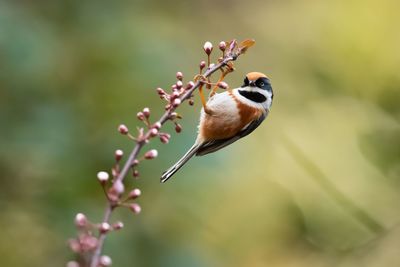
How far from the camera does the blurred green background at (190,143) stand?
3666 millimetres

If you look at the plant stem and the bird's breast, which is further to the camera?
the bird's breast

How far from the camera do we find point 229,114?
312 centimetres

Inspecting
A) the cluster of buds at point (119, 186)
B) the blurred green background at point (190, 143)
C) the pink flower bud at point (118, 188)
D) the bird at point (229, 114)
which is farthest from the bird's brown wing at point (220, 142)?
the pink flower bud at point (118, 188)

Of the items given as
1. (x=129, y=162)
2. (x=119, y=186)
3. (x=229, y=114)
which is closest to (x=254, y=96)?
(x=229, y=114)

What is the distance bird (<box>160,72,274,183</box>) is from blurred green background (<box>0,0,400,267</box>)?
17.8 inches

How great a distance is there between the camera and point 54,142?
12.0ft

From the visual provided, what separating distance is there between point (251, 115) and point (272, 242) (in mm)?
2408

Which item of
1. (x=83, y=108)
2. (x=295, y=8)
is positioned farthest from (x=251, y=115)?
Result: (x=295, y=8)

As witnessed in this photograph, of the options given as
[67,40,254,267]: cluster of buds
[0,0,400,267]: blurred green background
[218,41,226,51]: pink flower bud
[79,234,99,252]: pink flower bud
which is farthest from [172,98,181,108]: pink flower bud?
[0,0,400,267]: blurred green background

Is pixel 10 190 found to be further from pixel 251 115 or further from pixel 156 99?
pixel 251 115

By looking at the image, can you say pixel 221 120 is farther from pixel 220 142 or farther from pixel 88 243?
pixel 88 243

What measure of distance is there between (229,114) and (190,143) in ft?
1.75

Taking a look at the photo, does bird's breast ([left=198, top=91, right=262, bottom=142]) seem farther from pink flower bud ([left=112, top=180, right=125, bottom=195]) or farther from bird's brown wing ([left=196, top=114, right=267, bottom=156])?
pink flower bud ([left=112, top=180, right=125, bottom=195])

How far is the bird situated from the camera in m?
3.11
